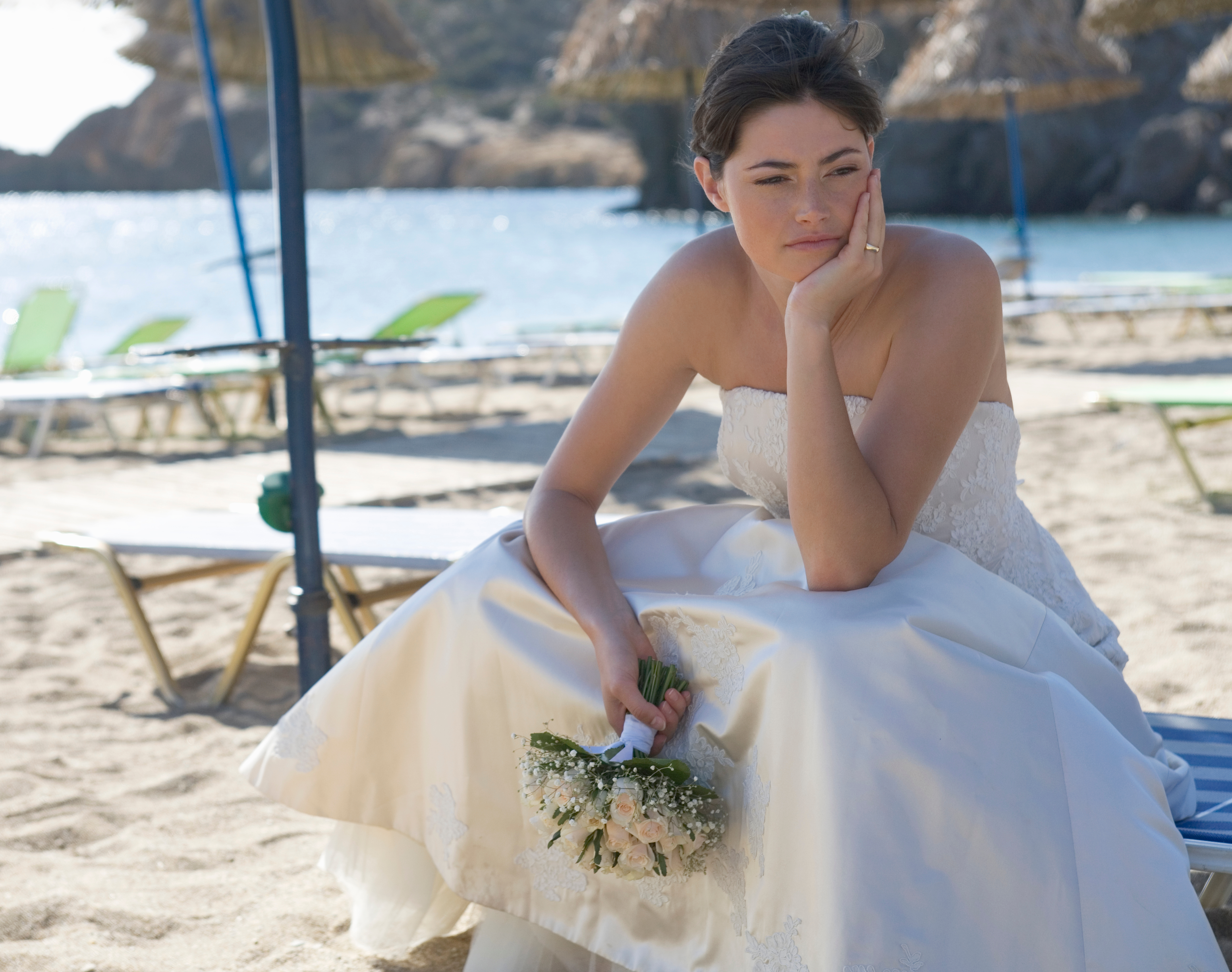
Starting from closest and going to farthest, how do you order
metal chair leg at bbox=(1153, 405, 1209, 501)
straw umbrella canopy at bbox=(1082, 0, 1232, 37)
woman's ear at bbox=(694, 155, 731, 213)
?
woman's ear at bbox=(694, 155, 731, 213), metal chair leg at bbox=(1153, 405, 1209, 501), straw umbrella canopy at bbox=(1082, 0, 1232, 37)

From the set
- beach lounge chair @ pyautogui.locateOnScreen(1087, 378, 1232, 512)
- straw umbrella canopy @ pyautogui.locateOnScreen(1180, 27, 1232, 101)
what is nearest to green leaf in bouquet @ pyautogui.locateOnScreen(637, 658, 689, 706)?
beach lounge chair @ pyautogui.locateOnScreen(1087, 378, 1232, 512)

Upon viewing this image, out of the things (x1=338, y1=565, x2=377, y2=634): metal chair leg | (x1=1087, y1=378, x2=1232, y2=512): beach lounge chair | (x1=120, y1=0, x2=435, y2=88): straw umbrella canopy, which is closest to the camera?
(x1=338, y1=565, x2=377, y2=634): metal chair leg

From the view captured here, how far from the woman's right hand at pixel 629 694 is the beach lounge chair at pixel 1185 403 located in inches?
143

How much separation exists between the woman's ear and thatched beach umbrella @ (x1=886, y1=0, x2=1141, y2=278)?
11.2m

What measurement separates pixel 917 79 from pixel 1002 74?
1072 mm

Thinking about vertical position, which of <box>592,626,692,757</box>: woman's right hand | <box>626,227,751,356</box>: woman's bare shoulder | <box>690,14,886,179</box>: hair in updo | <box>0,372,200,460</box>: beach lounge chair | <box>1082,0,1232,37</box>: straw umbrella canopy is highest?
<box>1082,0,1232,37</box>: straw umbrella canopy

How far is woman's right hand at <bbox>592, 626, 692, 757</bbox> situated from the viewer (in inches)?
63.1

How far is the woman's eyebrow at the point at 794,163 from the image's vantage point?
172 cm

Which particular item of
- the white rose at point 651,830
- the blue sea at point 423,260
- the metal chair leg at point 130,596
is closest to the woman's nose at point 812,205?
the white rose at point 651,830

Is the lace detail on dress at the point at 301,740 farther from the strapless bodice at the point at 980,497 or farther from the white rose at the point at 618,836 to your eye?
the strapless bodice at the point at 980,497

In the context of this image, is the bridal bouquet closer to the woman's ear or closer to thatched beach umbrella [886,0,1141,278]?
the woman's ear

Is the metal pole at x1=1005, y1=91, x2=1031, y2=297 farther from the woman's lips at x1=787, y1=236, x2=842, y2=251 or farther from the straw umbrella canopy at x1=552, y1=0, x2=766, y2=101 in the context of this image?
the woman's lips at x1=787, y1=236, x2=842, y2=251

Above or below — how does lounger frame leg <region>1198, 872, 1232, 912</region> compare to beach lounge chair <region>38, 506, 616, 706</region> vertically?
below

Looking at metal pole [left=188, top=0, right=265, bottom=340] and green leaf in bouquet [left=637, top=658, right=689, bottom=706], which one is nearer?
green leaf in bouquet [left=637, top=658, right=689, bottom=706]
